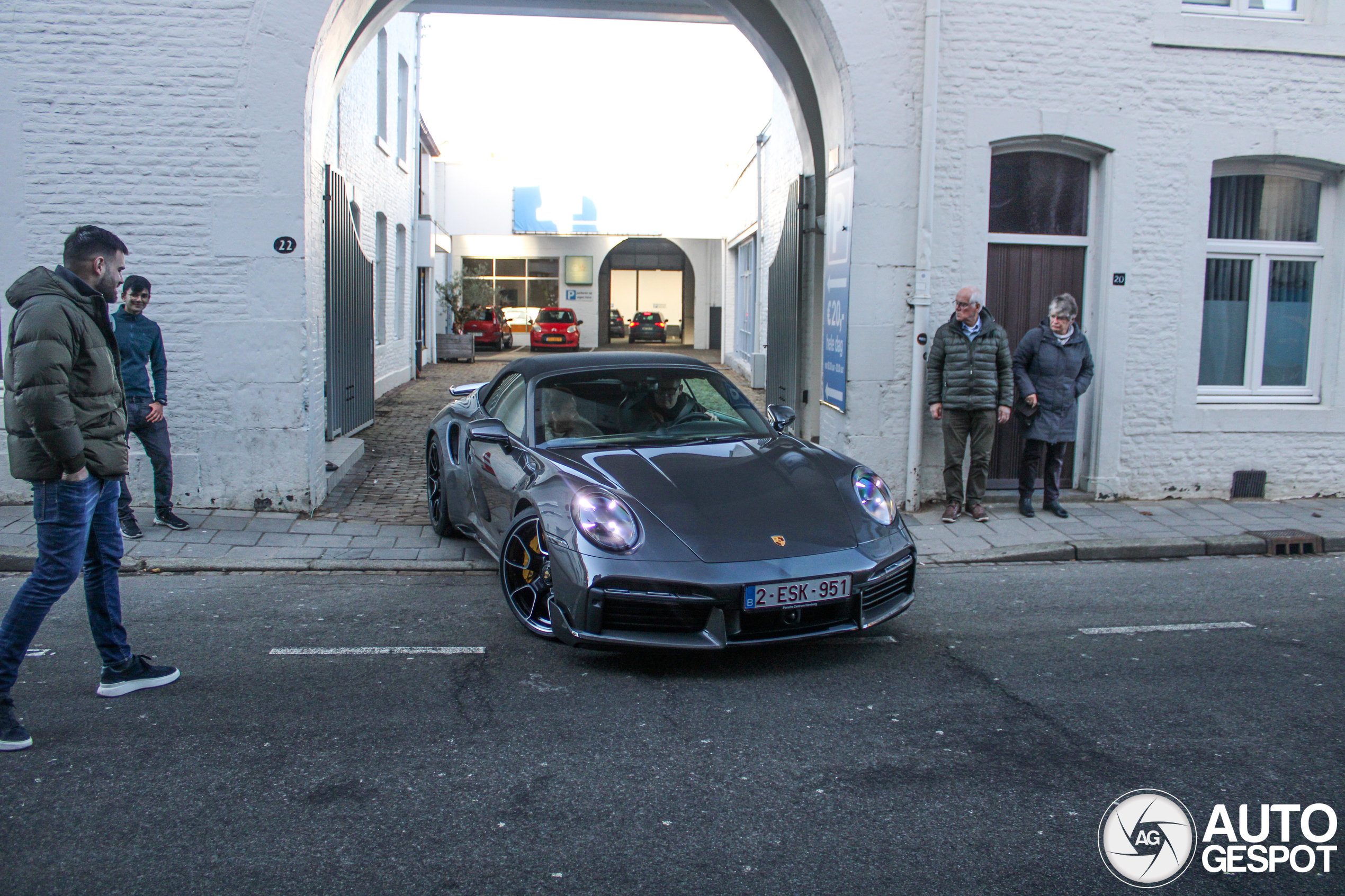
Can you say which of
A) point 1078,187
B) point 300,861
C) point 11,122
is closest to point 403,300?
point 11,122

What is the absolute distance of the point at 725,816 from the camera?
3281 millimetres

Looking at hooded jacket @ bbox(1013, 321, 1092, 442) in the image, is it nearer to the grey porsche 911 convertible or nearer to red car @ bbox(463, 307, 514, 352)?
the grey porsche 911 convertible

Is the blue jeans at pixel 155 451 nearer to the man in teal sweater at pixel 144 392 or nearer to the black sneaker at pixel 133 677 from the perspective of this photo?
the man in teal sweater at pixel 144 392

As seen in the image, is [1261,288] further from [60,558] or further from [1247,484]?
[60,558]

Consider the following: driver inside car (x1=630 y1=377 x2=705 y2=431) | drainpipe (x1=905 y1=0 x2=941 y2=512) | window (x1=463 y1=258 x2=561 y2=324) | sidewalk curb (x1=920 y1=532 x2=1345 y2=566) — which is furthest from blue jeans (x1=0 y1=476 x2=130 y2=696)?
window (x1=463 y1=258 x2=561 y2=324)

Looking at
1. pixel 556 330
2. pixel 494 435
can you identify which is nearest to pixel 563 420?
pixel 494 435

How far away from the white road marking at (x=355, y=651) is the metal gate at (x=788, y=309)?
618 centimetres

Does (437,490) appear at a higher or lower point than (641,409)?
lower

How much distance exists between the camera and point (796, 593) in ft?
14.8

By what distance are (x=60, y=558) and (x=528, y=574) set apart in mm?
2049

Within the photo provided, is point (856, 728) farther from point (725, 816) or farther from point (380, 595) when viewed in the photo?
point (380, 595)

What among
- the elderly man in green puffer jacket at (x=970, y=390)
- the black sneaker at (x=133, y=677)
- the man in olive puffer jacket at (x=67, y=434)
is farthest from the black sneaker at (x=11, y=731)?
the elderly man in green puffer jacket at (x=970, y=390)

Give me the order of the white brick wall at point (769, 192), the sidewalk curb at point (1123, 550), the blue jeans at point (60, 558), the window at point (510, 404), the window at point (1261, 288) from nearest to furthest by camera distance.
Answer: the blue jeans at point (60, 558)
the window at point (510, 404)
the sidewalk curb at point (1123, 550)
the window at point (1261, 288)
the white brick wall at point (769, 192)

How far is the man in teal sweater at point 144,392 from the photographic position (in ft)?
A: 23.5
